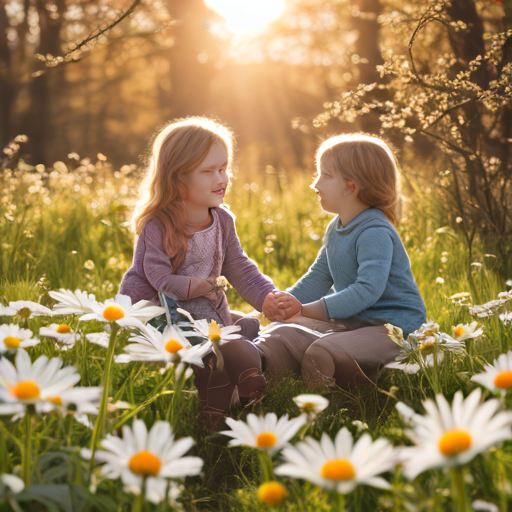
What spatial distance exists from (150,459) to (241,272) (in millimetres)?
1810

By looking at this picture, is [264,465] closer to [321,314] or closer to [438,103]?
[321,314]

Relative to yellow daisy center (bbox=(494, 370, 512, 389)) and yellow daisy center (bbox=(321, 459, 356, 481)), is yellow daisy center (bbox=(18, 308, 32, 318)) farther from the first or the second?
yellow daisy center (bbox=(494, 370, 512, 389))

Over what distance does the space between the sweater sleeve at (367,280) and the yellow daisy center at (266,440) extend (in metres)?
1.31

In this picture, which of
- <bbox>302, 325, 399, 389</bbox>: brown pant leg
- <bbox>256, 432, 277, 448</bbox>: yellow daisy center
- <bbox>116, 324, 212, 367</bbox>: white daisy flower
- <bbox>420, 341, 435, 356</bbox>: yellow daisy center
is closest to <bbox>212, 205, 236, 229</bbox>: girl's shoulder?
<bbox>302, 325, 399, 389</bbox>: brown pant leg

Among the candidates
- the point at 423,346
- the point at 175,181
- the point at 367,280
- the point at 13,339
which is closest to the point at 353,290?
the point at 367,280

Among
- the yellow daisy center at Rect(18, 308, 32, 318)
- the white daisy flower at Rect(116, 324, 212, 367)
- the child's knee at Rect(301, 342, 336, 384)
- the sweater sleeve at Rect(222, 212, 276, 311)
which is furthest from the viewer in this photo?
the sweater sleeve at Rect(222, 212, 276, 311)

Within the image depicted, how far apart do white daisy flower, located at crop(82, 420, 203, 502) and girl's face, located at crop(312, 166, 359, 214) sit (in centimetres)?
176

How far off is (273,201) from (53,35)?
7565 millimetres

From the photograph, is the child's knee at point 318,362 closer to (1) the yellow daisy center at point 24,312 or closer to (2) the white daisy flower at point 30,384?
(1) the yellow daisy center at point 24,312

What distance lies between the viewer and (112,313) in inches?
56.1

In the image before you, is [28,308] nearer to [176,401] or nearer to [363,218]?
[176,401]

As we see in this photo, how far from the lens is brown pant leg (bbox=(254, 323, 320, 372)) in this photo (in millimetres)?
2373

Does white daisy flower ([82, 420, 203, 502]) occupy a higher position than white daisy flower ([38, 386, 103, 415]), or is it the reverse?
white daisy flower ([38, 386, 103, 415])

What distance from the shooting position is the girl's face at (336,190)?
2.63m
